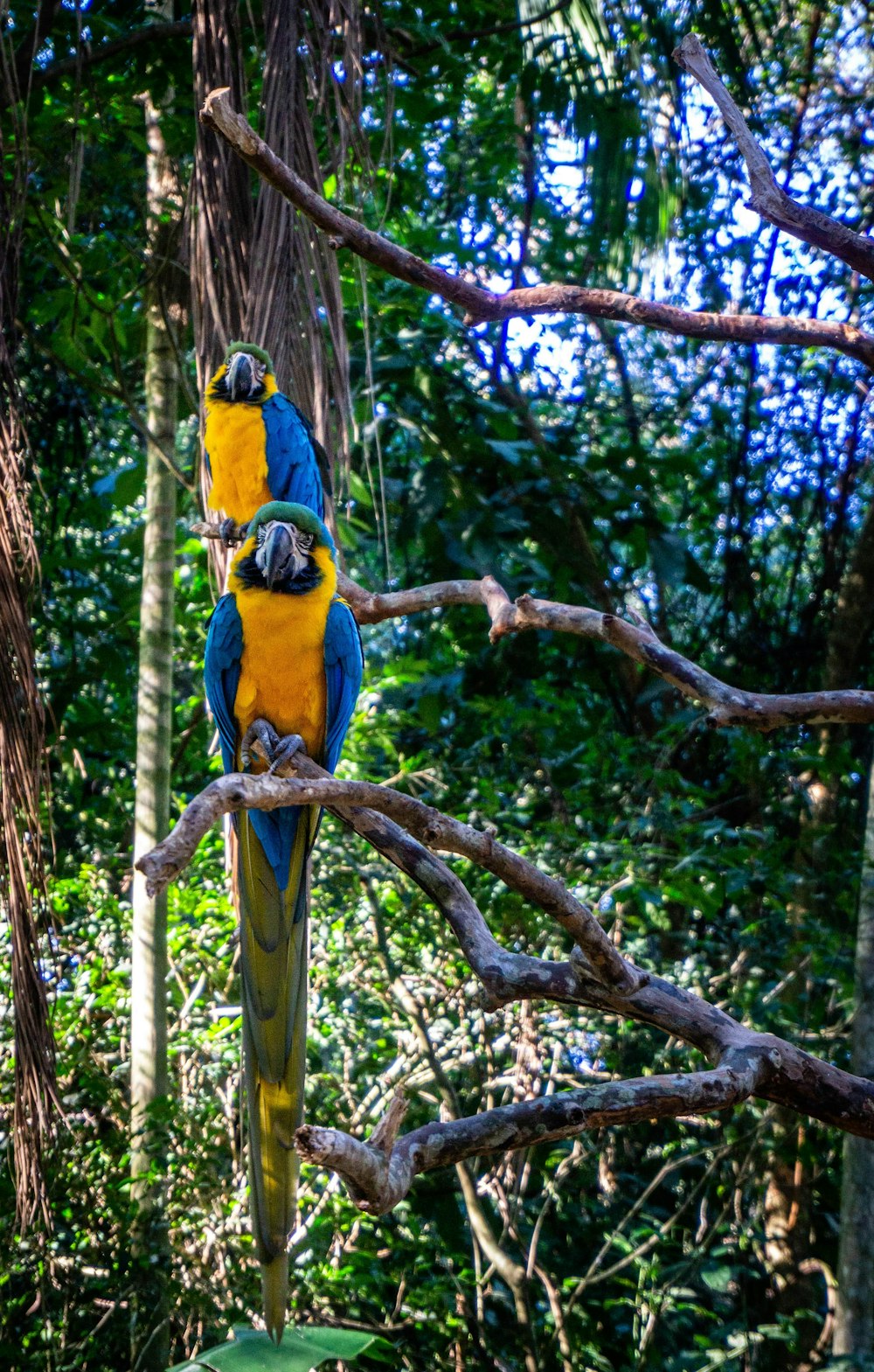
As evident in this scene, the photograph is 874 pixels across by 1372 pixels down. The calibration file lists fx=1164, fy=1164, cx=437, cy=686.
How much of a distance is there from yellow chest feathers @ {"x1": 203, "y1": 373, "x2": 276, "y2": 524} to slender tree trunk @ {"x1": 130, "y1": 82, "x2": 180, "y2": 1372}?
0.28 metres

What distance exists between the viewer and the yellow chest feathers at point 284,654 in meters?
1.73

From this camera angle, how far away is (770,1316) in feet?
10.8

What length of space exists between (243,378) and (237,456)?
0.16m

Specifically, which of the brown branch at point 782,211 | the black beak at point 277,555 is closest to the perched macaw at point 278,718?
the black beak at point 277,555

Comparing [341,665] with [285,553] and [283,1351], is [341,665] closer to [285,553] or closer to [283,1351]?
[285,553]

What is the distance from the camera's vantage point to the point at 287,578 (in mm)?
1723

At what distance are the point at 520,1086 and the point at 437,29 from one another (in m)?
2.49

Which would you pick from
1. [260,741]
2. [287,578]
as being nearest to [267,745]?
[260,741]

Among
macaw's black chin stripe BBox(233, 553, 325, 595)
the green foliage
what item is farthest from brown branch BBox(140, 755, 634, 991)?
the green foliage

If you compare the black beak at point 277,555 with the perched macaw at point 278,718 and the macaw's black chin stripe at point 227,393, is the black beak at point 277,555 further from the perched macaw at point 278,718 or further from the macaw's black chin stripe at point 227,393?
the macaw's black chin stripe at point 227,393

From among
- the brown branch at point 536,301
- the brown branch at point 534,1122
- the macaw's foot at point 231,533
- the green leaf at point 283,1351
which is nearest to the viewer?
the brown branch at point 534,1122

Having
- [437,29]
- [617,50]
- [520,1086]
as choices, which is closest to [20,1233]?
[520,1086]

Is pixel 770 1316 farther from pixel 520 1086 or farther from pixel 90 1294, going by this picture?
pixel 90 1294

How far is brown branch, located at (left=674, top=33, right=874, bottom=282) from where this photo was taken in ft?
4.20
